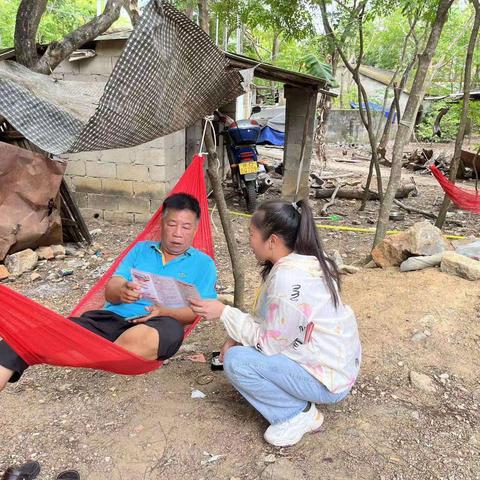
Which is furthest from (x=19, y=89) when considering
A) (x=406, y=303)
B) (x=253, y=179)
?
(x=253, y=179)

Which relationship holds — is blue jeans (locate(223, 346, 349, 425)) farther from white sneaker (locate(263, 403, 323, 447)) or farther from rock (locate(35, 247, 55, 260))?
rock (locate(35, 247, 55, 260))

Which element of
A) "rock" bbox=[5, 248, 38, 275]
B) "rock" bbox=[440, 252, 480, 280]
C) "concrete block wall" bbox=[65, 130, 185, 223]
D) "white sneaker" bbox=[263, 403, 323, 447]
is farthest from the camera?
"concrete block wall" bbox=[65, 130, 185, 223]

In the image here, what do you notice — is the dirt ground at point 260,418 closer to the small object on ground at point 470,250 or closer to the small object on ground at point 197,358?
the small object on ground at point 197,358

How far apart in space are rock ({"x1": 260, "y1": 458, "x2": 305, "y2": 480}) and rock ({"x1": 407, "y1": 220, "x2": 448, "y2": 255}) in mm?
2095

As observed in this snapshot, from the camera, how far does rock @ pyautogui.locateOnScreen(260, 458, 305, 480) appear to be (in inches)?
58.8

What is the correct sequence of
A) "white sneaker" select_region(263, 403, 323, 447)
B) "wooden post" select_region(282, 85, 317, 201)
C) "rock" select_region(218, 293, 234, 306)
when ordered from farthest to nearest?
"wooden post" select_region(282, 85, 317, 201) < "rock" select_region(218, 293, 234, 306) < "white sneaker" select_region(263, 403, 323, 447)

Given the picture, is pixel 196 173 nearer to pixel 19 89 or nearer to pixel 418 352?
pixel 19 89

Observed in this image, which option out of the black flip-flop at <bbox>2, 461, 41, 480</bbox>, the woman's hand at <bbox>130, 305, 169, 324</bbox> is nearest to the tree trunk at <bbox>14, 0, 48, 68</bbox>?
the woman's hand at <bbox>130, 305, 169, 324</bbox>

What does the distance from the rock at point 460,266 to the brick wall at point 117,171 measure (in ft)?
9.19

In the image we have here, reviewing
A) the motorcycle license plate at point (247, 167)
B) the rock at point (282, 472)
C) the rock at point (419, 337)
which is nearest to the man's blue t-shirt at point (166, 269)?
the rock at point (282, 472)

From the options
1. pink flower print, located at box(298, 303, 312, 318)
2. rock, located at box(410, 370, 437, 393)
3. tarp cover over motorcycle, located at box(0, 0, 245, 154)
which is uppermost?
tarp cover over motorcycle, located at box(0, 0, 245, 154)

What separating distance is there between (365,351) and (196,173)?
4.32 ft

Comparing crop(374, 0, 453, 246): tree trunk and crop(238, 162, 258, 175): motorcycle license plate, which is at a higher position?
crop(374, 0, 453, 246): tree trunk

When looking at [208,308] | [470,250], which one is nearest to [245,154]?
[470,250]
